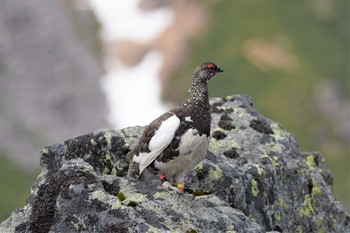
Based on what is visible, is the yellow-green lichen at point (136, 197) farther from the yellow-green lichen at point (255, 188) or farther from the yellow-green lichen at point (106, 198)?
the yellow-green lichen at point (255, 188)

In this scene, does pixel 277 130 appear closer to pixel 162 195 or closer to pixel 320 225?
pixel 320 225

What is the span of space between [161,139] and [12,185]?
137 m

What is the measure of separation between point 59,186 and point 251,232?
19.2 ft

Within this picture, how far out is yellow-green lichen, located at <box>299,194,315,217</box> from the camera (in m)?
31.5

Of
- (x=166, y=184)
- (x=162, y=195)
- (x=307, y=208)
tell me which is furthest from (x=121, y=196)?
(x=307, y=208)

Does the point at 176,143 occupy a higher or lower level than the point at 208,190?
lower

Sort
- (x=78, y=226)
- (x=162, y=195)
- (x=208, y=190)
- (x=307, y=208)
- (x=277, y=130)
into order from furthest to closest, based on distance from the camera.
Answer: (x=277, y=130) → (x=307, y=208) → (x=208, y=190) → (x=162, y=195) → (x=78, y=226)

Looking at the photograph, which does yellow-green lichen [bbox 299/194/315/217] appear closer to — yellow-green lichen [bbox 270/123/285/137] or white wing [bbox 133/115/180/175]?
yellow-green lichen [bbox 270/123/285/137]

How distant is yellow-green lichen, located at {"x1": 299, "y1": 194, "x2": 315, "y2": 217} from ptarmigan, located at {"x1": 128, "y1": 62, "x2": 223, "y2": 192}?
8698mm

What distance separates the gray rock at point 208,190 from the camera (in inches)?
835

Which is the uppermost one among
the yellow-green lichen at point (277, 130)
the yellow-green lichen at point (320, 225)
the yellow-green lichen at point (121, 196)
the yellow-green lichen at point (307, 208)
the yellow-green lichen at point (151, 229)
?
the yellow-green lichen at point (277, 130)

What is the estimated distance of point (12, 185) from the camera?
513ft

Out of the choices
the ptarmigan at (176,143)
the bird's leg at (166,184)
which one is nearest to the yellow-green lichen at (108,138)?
the ptarmigan at (176,143)

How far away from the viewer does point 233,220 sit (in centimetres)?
2295
